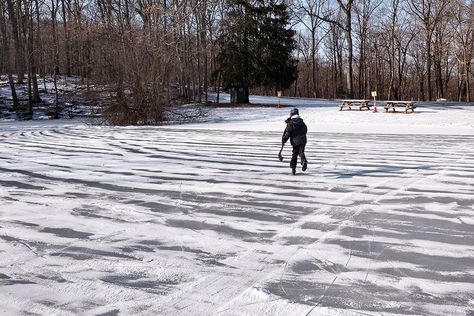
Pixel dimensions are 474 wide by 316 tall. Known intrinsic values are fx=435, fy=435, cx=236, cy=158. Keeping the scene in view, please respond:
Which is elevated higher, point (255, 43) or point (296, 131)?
point (255, 43)

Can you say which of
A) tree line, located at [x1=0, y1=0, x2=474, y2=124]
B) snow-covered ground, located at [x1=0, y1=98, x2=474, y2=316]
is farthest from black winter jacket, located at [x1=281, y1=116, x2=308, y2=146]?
tree line, located at [x1=0, y1=0, x2=474, y2=124]

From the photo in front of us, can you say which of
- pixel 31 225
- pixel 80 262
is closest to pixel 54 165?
pixel 31 225

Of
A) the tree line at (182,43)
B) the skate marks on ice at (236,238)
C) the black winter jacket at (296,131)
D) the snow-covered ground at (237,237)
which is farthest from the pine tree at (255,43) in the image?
the black winter jacket at (296,131)

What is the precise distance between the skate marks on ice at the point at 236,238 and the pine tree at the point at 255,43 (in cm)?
2623

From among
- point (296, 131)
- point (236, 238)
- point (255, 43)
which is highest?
point (255, 43)

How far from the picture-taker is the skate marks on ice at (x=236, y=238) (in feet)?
12.5

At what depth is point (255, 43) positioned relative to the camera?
35.5m

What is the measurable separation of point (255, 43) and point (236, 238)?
31917 millimetres

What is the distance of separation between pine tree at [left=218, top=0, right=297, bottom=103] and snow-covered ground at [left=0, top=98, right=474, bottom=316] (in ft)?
83.7

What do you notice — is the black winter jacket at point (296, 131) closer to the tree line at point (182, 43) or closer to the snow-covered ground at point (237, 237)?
the snow-covered ground at point (237, 237)

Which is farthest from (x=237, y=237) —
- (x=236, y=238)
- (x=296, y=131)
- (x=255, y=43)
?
(x=255, y=43)

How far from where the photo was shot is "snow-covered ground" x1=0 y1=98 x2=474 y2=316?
149 inches

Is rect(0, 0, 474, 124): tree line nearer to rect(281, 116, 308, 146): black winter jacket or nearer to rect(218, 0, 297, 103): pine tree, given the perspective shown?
rect(218, 0, 297, 103): pine tree

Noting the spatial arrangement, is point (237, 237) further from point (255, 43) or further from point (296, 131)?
point (255, 43)
